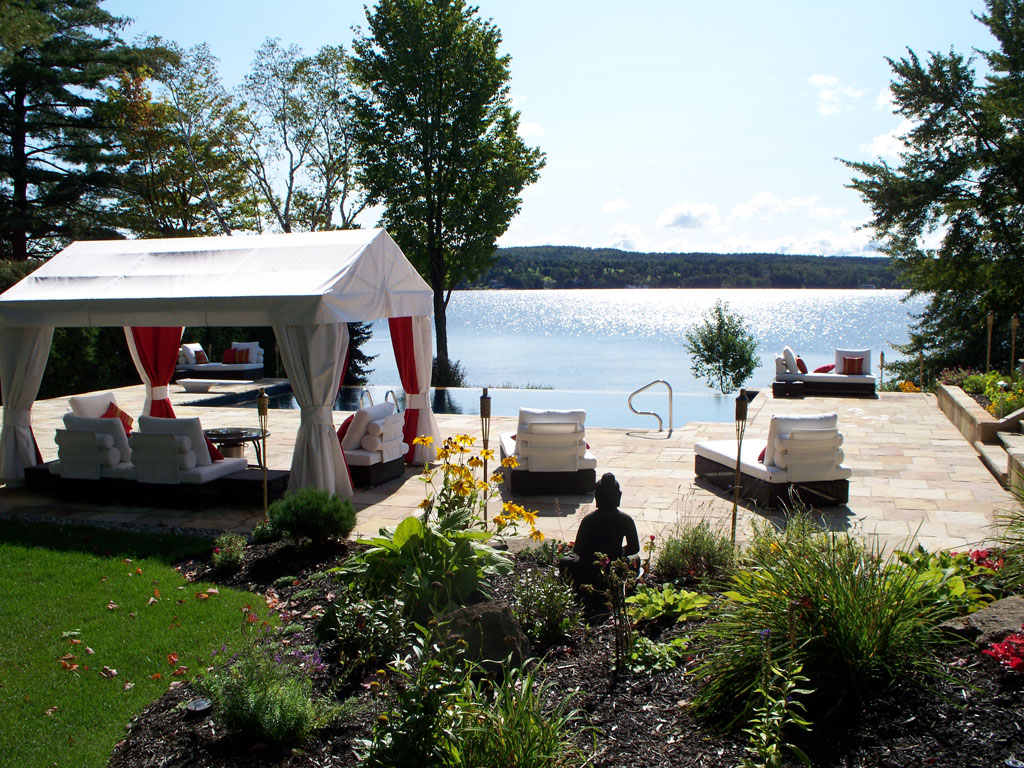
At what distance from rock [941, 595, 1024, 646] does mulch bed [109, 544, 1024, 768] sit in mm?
105

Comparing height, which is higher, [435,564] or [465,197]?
[465,197]

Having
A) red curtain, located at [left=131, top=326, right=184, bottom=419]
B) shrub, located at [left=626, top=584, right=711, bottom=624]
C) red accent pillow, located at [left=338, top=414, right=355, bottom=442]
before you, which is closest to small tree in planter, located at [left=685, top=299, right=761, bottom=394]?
red accent pillow, located at [left=338, top=414, right=355, bottom=442]

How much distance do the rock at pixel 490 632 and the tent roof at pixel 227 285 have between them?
14.3 ft

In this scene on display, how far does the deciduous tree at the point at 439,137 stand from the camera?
22.6 metres

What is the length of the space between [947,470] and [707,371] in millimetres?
15718

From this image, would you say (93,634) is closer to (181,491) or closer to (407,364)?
(181,491)

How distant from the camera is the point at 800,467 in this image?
285 inches

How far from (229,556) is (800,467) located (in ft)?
16.8

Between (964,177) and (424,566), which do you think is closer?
(424,566)

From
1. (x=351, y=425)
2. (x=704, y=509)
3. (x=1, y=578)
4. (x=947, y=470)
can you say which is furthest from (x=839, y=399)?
(x=1, y=578)

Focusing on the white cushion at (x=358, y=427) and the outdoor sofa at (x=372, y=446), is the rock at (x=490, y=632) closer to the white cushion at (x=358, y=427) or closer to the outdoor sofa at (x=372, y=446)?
the outdoor sofa at (x=372, y=446)

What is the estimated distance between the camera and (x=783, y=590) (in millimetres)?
3457

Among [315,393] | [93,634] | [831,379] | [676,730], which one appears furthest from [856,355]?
[93,634]

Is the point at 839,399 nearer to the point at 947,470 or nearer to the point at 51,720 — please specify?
the point at 947,470
